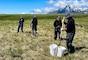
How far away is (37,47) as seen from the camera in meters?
17.2

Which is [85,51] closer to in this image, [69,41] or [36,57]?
[69,41]

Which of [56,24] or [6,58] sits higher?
[56,24]

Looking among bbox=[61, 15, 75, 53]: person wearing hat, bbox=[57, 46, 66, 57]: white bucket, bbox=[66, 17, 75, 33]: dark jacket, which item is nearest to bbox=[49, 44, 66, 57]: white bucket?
bbox=[57, 46, 66, 57]: white bucket

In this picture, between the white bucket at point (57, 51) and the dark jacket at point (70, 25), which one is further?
the dark jacket at point (70, 25)

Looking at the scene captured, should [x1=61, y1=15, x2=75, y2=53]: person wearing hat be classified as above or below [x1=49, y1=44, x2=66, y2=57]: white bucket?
above

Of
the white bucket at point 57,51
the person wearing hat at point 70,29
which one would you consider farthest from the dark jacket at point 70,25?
the white bucket at point 57,51

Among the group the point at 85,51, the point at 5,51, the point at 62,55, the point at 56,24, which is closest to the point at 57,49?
the point at 62,55

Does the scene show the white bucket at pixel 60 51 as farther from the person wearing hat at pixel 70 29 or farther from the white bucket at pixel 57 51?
the person wearing hat at pixel 70 29

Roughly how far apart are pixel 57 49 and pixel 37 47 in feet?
9.02

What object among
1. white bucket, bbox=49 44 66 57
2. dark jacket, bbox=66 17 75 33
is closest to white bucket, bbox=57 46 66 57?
white bucket, bbox=49 44 66 57

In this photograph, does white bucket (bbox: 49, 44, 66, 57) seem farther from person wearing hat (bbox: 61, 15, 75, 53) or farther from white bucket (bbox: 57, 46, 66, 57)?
person wearing hat (bbox: 61, 15, 75, 53)

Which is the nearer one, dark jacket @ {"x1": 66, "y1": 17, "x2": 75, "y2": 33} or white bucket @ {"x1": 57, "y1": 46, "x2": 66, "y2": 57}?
white bucket @ {"x1": 57, "y1": 46, "x2": 66, "y2": 57}

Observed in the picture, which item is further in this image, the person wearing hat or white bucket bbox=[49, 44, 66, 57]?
the person wearing hat

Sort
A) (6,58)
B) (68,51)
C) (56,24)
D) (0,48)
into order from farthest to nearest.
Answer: (56,24)
(0,48)
(68,51)
(6,58)
